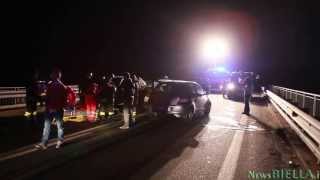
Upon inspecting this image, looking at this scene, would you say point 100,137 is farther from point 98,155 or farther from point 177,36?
point 177,36

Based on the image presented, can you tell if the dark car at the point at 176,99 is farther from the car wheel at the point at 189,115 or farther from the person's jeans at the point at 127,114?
the person's jeans at the point at 127,114

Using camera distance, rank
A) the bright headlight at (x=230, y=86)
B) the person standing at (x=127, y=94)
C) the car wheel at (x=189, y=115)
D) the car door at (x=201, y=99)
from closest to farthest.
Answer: the person standing at (x=127, y=94)
the car wheel at (x=189, y=115)
the car door at (x=201, y=99)
the bright headlight at (x=230, y=86)

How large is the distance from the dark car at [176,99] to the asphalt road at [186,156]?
194cm

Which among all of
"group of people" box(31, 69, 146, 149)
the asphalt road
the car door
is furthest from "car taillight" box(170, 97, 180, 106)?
the asphalt road

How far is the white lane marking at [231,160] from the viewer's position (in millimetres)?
8016

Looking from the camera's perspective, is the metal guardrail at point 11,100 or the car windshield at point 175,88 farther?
the metal guardrail at point 11,100

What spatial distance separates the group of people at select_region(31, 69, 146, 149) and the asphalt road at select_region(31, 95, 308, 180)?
1.03m

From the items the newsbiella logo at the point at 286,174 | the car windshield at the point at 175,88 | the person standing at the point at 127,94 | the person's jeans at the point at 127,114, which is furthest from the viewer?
the car windshield at the point at 175,88

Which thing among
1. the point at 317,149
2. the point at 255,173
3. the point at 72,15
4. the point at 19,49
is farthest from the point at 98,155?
the point at 72,15

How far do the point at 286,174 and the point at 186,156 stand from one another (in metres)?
2.37

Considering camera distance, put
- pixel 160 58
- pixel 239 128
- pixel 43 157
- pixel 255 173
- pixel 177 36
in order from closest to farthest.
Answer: pixel 255 173 < pixel 43 157 < pixel 239 128 < pixel 160 58 < pixel 177 36

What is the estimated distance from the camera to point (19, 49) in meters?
73.0

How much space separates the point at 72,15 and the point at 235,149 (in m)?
88.7

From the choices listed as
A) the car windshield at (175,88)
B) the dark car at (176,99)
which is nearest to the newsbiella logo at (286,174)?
the dark car at (176,99)
